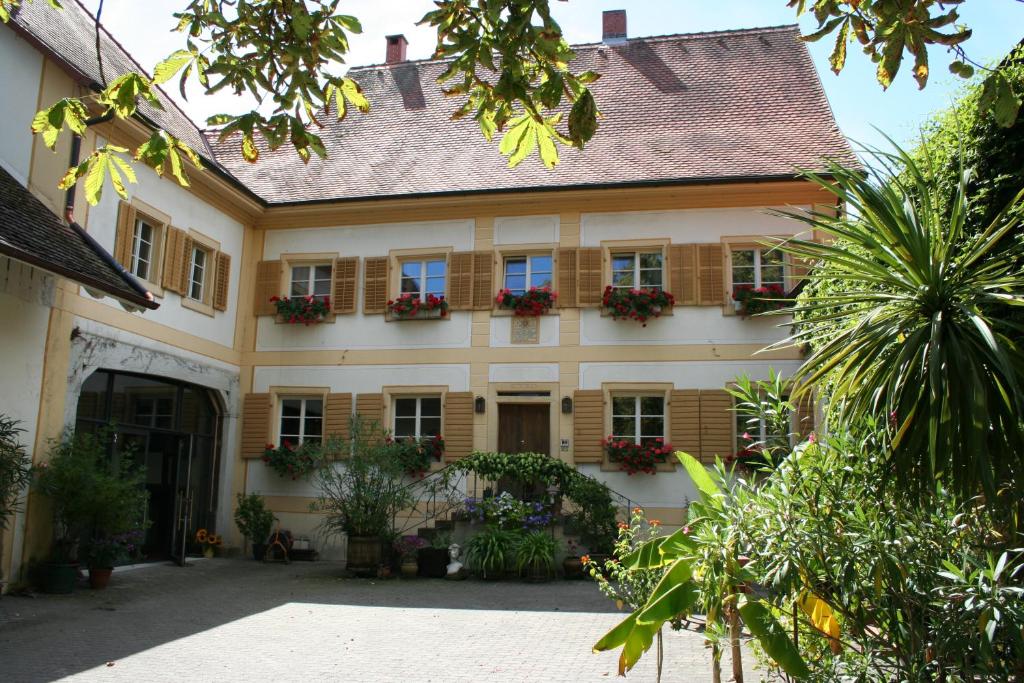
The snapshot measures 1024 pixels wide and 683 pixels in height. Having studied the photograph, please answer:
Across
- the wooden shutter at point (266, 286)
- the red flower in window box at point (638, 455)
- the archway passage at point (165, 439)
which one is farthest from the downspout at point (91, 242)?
the red flower in window box at point (638, 455)

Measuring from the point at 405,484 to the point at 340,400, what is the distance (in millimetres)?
1991

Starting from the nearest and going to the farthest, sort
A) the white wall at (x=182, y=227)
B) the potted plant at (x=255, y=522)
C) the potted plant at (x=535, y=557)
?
the potted plant at (x=535, y=557), the white wall at (x=182, y=227), the potted plant at (x=255, y=522)

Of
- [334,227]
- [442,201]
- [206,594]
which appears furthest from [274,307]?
[206,594]

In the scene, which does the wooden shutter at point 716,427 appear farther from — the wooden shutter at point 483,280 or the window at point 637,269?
the wooden shutter at point 483,280

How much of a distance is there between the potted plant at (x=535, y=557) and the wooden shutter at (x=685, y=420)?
9.67 feet

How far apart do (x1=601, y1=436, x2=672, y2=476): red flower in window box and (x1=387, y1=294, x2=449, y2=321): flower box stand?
145 inches

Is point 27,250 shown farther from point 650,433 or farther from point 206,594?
point 650,433

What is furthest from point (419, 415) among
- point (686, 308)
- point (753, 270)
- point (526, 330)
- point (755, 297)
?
point (753, 270)

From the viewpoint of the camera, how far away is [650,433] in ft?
45.7

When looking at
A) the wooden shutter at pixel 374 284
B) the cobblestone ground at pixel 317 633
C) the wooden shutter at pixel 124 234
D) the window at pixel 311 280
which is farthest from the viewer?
the window at pixel 311 280

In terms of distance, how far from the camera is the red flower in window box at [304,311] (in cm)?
1518

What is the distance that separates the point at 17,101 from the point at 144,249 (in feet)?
9.77

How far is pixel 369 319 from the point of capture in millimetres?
15102

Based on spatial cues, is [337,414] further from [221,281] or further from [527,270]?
[527,270]
